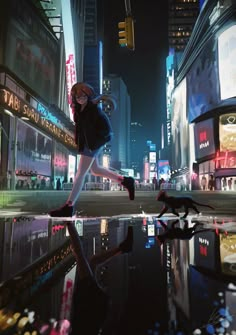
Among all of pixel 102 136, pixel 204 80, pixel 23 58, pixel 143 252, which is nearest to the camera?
pixel 143 252

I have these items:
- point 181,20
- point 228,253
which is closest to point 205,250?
point 228,253

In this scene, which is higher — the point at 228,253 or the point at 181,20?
the point at 181,20

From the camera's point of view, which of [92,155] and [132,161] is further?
[132,161]

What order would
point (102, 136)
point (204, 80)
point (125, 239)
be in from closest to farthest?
point (125, 239) < point (102, 136) < point (204, 80)

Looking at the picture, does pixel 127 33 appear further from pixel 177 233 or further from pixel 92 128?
pixel 177 233

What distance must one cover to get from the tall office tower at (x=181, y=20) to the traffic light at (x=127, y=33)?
91153mm

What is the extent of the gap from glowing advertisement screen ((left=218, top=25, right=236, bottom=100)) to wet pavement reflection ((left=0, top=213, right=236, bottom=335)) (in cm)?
3746

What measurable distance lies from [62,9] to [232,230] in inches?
1150

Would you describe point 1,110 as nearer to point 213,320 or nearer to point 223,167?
point 213,320

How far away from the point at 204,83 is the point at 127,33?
121ft

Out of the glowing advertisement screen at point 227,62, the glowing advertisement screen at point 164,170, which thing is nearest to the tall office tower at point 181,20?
the glowing advertisement screen at point 164,170

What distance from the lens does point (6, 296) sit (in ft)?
4.70

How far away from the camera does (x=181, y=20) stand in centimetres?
9338

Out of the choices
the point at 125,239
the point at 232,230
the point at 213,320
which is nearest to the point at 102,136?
the point at 125,239
